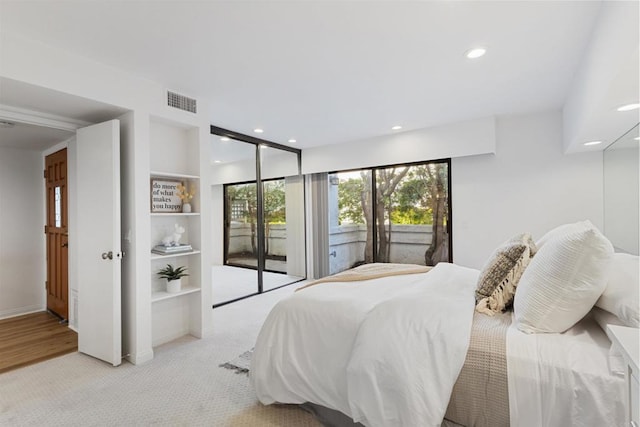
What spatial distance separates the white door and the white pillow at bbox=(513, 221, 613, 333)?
2853mm

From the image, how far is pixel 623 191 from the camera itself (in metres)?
2.71

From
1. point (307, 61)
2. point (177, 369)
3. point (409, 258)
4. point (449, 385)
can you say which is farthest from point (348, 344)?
point (409, 258)

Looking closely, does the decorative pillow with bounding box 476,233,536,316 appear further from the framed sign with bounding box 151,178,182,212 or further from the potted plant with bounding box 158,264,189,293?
the framed sign with bounding box 151,178,182,212

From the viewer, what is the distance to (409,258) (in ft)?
15.5

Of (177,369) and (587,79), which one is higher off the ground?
(587,79)

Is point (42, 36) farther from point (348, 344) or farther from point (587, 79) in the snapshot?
point (587, 79)

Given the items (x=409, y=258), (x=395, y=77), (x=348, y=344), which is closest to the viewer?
(x=348, y=344)

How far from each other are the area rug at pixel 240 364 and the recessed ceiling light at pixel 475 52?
2.94 m

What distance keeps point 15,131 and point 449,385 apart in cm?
445

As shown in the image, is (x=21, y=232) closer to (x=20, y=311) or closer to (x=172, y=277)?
(x=20, y=311)

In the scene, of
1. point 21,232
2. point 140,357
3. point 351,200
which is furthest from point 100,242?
point 351,200

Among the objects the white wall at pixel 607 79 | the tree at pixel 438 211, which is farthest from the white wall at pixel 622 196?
the tree at pixel 438 211

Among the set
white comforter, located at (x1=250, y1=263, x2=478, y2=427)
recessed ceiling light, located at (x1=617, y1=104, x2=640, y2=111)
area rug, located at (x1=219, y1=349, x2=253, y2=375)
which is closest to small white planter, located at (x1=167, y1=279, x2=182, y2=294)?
area rug, located at (x1=219, y1=349, x2=253, y2=375)

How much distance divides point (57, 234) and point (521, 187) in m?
5.69
